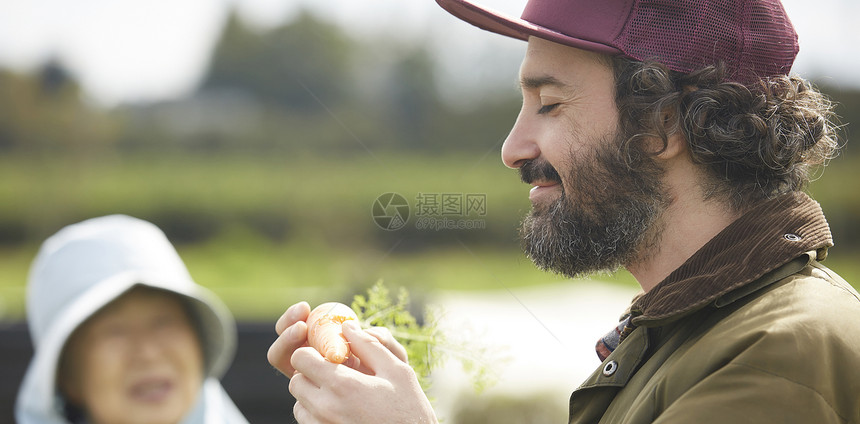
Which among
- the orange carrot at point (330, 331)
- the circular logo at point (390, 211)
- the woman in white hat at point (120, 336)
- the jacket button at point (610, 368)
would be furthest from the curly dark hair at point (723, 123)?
the woman in white hat at point (120, 336)

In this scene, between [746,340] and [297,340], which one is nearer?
[746,340]

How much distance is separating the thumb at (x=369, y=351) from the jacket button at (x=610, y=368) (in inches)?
15.7

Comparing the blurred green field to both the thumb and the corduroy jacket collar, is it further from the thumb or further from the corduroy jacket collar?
the corduroy jacket collar

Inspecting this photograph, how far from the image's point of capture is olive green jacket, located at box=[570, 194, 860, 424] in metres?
1.19

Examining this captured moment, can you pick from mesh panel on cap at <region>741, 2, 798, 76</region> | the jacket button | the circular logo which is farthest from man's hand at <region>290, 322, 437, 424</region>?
mesh panel on cap at <region>741, 2, 798, 76</region>

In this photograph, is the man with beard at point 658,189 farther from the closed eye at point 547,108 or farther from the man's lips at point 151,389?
the man's lips at point 151,389

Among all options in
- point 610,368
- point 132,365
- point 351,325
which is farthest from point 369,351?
point 132,365

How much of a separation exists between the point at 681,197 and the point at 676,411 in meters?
0.56

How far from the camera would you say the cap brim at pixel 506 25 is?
1647 mm

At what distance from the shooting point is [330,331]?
1549mm

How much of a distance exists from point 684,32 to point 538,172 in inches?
16.5

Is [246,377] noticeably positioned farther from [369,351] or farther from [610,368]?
[610,368]

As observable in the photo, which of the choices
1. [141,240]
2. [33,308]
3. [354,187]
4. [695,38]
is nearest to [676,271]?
[695,38]

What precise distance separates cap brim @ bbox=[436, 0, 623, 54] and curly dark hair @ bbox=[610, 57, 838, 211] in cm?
10
